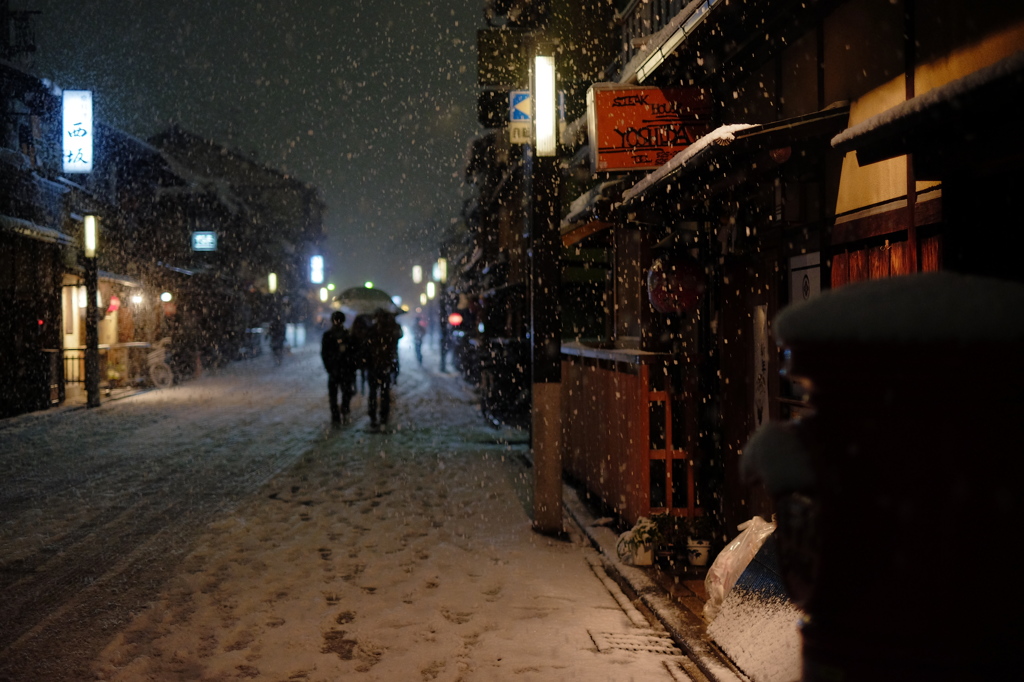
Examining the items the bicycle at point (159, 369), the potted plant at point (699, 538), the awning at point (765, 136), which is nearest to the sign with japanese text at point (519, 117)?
the awning at point (765, 136)

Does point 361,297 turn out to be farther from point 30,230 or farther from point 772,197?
point 772,197

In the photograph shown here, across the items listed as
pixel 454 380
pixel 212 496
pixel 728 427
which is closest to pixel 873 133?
pixel 728 427

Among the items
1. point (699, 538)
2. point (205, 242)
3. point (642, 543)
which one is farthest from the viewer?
point (205, 242)

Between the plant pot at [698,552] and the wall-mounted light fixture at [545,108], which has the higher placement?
the wall-mounted light fixture at [545,108]

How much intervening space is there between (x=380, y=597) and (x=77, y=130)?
18.9 m

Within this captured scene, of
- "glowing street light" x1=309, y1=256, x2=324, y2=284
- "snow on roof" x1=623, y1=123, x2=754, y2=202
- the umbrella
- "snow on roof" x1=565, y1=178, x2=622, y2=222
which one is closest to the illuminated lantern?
"snow on roof" x1=623, y1=123, x2=754, y2=202

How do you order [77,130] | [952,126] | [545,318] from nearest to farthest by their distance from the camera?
[952,126] < [545,318] < [77,130]

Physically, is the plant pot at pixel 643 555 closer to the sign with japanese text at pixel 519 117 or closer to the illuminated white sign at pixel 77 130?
the sign with japanese text at pixel 519 117

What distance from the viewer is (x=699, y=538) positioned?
6453 millimetres

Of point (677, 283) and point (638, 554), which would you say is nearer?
point (638, 554)

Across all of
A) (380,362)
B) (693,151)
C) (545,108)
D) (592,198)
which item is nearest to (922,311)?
(693,151)

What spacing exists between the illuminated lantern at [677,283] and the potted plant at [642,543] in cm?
212

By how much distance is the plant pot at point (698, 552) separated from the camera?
20.7 feet

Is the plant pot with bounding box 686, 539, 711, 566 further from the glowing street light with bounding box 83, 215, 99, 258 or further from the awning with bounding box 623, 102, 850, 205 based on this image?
the glowing street light with bounding box 83, 215, 99, 258
